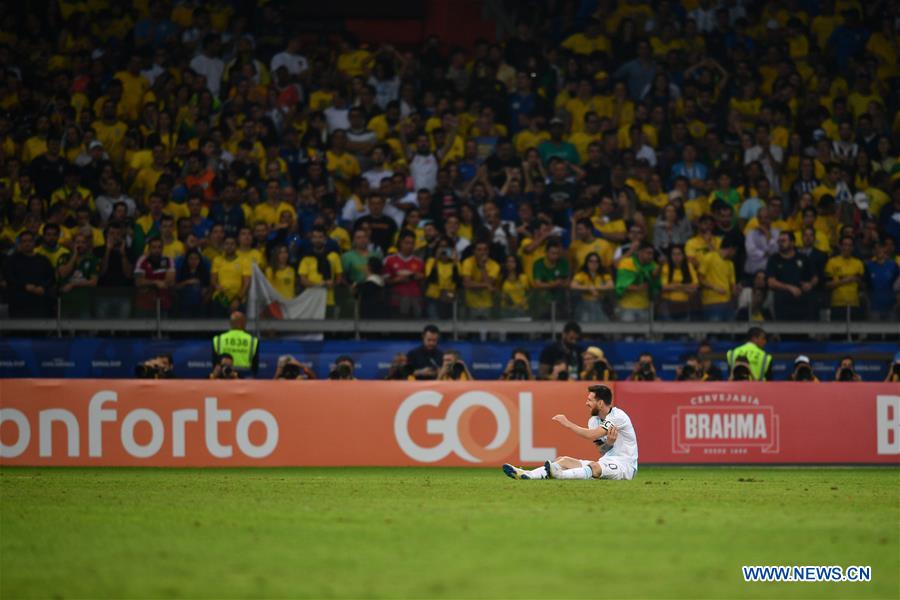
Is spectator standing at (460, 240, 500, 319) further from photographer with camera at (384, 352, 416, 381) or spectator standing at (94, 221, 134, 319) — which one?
spectator standing at (94, 221, 134, 319)

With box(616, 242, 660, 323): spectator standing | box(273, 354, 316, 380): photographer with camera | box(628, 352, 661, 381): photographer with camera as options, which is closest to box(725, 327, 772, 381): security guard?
box(628, 352, 661, 381): photographer with camera

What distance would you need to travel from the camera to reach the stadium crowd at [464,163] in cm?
2214

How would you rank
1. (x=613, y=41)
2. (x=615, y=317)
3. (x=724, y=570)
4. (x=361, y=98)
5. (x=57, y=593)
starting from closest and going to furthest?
1. (x=57, y=593)
2. (x=724, y=570)
3. (x=615, y=317)
4. (x=361, y=98)
5. (x=613, y=41)

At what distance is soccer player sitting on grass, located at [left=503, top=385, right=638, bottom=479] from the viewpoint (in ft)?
54.3

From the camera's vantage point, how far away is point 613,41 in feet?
90.2

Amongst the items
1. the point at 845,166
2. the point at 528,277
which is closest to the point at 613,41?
the point at 845,166

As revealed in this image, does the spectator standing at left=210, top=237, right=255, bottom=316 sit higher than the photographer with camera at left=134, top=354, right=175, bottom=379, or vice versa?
the spectator standing at left=210, top=237, right=255, bottom=316

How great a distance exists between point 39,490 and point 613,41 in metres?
15.8

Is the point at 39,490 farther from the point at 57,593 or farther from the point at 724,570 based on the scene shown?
the point at 724,570

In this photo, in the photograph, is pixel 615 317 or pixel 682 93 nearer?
pixel 615 317

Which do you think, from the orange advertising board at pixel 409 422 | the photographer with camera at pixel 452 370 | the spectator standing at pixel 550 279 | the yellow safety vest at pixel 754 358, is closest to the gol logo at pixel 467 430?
the orange advertising board at pixel 409 422

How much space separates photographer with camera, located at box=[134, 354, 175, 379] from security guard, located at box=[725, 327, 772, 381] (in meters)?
8.17

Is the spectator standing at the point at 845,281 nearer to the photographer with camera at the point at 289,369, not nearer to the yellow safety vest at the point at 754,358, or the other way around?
the yellow safety vest at the point at 754,358

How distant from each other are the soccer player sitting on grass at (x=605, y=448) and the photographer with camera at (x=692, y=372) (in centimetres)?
461
